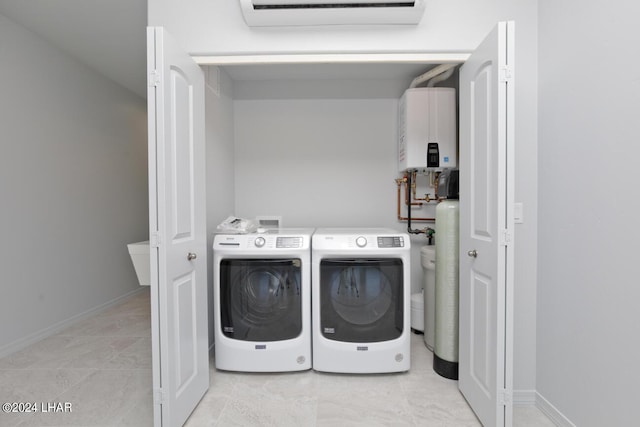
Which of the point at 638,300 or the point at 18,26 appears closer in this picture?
the point at 638,300

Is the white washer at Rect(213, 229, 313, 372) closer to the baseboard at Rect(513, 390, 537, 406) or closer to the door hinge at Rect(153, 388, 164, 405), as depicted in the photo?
the door hinge at Rect(153, 388, 164, 405)

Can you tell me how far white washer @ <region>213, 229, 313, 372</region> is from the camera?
6.38 feet

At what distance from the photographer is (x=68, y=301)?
9.36 feet

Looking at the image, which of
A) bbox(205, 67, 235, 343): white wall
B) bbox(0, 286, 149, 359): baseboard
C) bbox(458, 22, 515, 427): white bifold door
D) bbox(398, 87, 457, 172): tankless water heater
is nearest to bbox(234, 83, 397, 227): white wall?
bbox(205, 67, 235, 343): white wall

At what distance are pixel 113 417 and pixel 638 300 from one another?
100 inches

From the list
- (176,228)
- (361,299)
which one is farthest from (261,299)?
(176,228)

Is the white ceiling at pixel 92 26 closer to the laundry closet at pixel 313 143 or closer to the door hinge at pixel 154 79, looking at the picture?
the laundry closet at pixel 313 143

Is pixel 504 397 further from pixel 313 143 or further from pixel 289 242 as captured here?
pixel 313 143

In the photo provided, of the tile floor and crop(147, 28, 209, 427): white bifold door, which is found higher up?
crop(147, 28, 209, 427): white bifold door

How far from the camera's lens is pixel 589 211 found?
1.33 meters

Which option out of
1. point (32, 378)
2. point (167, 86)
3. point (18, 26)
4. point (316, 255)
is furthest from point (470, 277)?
point (18, 26)

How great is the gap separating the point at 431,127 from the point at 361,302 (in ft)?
5.08

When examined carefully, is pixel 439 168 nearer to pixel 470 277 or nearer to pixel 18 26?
pixel 470 277

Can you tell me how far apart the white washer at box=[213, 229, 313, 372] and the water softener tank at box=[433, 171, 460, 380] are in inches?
35.6
